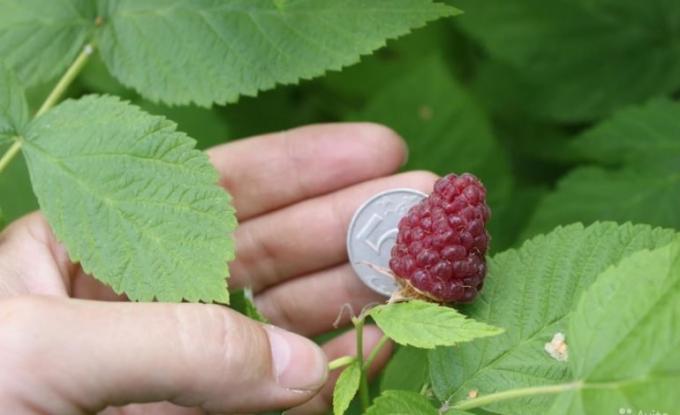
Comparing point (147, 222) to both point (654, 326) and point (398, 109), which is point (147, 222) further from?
point (398, 109)

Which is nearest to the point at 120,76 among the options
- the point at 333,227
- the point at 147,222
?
the point at 147,222

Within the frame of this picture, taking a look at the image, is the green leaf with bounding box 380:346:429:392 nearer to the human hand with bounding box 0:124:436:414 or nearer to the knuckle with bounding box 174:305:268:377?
the human hand with bounding box 0:124:436:414

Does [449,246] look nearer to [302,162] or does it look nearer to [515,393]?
Result: [515,393]

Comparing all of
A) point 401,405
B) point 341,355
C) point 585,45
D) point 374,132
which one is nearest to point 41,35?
point 374,132

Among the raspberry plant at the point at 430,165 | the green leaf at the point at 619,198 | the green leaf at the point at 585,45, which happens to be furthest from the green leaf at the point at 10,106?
the green leaf at the point at 585,45

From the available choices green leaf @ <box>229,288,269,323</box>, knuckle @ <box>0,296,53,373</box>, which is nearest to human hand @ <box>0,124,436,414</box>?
knuckle @ <box>0,296,53,373</box>

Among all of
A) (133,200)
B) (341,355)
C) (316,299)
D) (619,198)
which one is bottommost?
(341,355)

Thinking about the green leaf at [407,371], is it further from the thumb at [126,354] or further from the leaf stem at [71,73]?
the leaf stem at [71,73]
